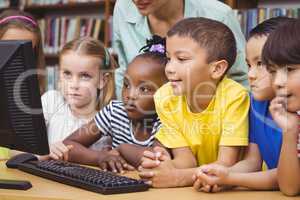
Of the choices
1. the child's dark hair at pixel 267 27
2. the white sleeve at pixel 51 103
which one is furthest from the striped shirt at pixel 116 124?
the child's dark hair at pixel 267 27

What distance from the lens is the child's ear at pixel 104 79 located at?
2.08 metres

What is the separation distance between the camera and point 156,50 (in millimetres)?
1940

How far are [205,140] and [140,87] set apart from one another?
32 cm

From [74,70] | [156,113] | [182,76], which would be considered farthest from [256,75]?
[74,70]

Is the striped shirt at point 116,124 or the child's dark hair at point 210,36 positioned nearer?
the child's dark hair at point 210,36

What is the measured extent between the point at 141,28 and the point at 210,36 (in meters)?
0.67

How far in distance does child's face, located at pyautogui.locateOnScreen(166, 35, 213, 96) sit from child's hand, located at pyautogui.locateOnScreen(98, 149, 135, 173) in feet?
0.86

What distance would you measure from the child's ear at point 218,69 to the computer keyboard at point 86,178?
0.45 meters

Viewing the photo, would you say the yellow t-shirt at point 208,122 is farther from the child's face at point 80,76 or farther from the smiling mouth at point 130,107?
the child's face at point 80,76

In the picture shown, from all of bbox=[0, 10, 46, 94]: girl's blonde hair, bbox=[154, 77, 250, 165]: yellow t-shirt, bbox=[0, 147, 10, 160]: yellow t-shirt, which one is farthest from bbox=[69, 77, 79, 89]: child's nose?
bbox=[154, 77, 250, 165]: yellow t-shirt

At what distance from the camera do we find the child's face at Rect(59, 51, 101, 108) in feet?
6.62

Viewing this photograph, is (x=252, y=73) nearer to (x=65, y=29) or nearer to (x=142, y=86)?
(x=142, y=86)

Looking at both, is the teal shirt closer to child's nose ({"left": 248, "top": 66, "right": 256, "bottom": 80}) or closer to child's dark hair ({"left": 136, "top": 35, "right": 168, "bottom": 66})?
child's dark hair ({"left": 136, "top": 35, "right": 168, "bottom": 66})

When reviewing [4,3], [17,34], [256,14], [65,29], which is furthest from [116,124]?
[4,3]
